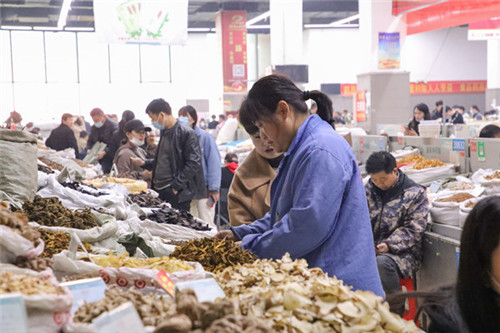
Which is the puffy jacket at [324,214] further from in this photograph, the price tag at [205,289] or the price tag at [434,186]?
the price tag at [434,186]

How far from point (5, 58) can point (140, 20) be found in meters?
17.8

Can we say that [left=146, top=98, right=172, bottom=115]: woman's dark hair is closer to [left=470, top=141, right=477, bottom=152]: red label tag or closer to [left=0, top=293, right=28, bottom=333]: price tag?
[left=470, top=141, right=477, bottom=152]: red label tag

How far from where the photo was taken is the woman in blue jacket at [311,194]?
2.39 m

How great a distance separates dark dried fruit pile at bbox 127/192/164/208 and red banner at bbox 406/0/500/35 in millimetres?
10376

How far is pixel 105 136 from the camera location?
9680 millimetres

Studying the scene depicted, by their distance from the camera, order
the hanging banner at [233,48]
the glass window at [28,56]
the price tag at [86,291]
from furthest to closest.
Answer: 1. the glass window at [28,56]
2. the hanging banner at [233,48]
3. the price tag at [86,291]

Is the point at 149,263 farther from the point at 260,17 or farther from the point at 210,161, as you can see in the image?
the point at 260,17

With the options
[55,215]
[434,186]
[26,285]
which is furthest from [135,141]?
[26,285]

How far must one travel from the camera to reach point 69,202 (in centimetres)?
430

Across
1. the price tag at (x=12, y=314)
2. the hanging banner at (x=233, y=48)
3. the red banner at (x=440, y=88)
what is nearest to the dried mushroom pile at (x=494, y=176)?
the price tag at (x=12, y=314)

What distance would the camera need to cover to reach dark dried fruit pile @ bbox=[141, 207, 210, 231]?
13.4 feet

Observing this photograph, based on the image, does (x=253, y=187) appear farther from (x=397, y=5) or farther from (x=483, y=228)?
(x=397, y=5)

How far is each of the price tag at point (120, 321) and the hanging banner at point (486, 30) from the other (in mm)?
18776

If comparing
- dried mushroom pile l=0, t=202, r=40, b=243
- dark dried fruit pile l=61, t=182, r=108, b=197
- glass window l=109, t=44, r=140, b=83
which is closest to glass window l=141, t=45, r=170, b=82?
glass window l=109, t=44, r=140, b=83
